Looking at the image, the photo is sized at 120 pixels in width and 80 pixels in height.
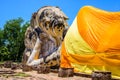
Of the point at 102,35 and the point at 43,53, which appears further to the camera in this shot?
the point at 43,53

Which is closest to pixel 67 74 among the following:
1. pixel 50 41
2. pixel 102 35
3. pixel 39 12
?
pixel 102 35

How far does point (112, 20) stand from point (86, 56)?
1.88 meters

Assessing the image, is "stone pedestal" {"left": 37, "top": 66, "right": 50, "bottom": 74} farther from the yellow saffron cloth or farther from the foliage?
the foliage

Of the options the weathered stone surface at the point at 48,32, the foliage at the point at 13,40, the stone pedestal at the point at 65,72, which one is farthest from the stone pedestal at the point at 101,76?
the foliage at the point at 13,40

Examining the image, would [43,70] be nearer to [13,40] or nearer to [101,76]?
[101,76]

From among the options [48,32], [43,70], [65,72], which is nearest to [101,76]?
[65,72]

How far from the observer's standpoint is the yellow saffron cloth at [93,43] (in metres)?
11.0

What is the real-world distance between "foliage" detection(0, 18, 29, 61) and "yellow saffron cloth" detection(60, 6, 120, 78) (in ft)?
67.8

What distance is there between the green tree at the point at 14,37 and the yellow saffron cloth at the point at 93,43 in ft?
69.8

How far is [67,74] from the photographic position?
38.3 feet

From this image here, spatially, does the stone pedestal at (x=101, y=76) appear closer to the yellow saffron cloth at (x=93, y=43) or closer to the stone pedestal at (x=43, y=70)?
the yellow saffron cloth at (x=93, y=43)

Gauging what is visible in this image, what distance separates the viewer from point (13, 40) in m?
35.7

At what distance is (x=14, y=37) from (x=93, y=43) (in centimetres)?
2542

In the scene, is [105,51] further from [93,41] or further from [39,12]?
[39,12]
